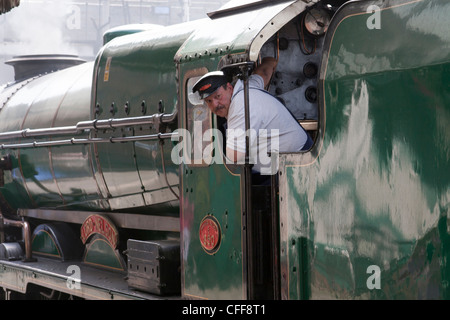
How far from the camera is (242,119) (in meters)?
4.13

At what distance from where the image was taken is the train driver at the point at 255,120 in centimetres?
413

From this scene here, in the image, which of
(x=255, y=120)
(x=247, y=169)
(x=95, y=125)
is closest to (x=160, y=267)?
(x=247, y=169)

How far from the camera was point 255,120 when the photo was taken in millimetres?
4184

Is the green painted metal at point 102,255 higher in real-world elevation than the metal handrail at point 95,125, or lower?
lower

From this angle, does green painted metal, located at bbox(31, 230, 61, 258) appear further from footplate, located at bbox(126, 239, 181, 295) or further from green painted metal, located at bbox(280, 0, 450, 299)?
green painted metal, located at bbox(280, 0, 450, 299)

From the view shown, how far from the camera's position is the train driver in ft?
13.5

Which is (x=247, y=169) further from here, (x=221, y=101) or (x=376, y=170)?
(x=376, y=170)

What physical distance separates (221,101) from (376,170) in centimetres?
121

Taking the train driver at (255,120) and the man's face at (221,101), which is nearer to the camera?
the train driver at (255,120)

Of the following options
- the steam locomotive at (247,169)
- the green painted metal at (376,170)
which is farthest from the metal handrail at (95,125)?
the green painted metal at (376,170)

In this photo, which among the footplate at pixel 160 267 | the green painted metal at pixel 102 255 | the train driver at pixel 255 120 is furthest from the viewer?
the green painted metal at pixel 102 255

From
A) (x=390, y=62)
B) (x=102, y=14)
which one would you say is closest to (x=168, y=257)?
(x=390, y=62)

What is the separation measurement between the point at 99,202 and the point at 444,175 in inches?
142

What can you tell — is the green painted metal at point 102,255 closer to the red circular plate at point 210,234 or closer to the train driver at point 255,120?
the red circular plate at point 210,234
